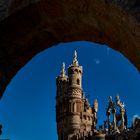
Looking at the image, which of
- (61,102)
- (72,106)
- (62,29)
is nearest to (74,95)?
(72,106)

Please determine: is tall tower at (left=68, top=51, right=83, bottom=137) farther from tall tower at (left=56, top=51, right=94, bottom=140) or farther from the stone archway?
the stone archway

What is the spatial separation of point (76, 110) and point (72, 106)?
979 mm

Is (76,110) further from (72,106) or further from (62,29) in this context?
(62,29)

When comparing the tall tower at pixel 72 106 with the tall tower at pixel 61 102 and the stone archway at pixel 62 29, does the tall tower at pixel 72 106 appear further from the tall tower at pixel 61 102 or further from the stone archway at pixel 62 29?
the stone archway at pixel 62 29

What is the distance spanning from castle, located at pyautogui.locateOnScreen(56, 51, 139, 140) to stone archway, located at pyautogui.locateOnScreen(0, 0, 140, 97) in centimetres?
4827

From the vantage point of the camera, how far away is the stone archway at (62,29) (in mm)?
4969

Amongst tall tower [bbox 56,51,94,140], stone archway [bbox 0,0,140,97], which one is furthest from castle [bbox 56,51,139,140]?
stone archway [bbox 0,0,140,97]

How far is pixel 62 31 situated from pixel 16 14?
2.87 feet

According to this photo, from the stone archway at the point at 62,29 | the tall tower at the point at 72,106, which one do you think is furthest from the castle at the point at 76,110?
the stone archway at the point at 62,29

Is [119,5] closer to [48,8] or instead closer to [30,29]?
[48,8]

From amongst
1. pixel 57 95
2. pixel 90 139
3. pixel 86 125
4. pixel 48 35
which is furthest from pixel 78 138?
pixel 48 35

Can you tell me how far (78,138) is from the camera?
54.7 meters

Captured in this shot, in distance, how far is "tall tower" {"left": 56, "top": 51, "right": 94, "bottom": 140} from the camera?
6219 cm

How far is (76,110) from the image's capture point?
211 ft
